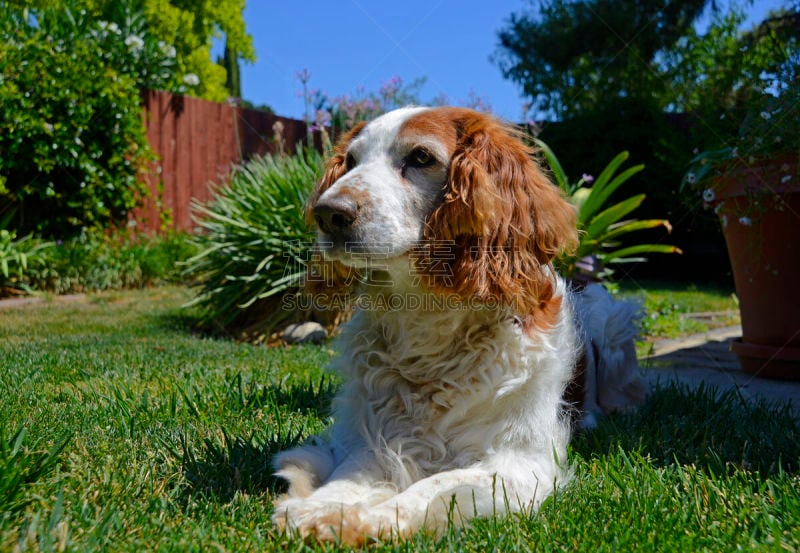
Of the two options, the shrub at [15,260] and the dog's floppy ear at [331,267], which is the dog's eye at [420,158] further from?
the shrub at [15,260]

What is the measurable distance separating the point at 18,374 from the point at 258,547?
250 centimetres

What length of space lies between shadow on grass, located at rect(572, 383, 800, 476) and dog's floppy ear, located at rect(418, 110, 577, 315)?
2.36ft

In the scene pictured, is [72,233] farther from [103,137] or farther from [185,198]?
[185,198]

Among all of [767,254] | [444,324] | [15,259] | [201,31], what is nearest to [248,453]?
[444,324]

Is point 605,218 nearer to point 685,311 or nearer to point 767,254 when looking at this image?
point 767,254

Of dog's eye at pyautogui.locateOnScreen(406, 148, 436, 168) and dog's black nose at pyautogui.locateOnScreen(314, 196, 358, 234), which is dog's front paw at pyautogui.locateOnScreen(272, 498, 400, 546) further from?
dog's eye at pyautogui.locateOnScreen(406, 148, 436, 168)

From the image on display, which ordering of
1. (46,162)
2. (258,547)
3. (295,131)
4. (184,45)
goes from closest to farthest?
(258,547) → (46,162) → (295,131) → (184,45)

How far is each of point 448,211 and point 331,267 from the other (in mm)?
600

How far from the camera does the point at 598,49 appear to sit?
15508 mm

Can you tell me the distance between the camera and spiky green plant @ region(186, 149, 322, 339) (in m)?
5.58

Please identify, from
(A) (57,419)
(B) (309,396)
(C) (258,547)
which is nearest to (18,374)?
(A) (57,419)

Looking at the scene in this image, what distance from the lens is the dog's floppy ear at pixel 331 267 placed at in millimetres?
2586

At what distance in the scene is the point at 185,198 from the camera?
10906mm

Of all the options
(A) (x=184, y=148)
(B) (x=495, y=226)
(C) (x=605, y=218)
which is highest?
(A) (x=184, y=148)
